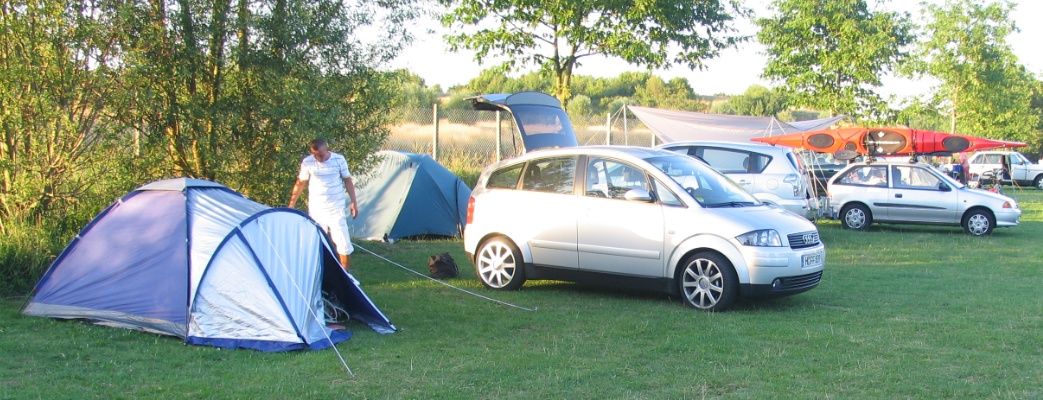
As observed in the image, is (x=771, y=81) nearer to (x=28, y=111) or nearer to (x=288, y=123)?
(x=288, y=123)

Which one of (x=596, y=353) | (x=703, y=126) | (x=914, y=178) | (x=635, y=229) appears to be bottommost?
(x=596, y=353)

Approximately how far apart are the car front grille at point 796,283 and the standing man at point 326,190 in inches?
167

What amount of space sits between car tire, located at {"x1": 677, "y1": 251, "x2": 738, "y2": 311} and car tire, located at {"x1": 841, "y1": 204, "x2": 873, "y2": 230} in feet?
31.9

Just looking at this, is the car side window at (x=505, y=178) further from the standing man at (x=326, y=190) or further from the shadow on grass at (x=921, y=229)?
the shadow on grass at (x=921, y=229)

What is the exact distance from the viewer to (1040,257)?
42.1 feet

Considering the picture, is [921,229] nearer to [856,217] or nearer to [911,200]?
[911,200]

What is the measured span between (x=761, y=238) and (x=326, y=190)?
4.33 meters

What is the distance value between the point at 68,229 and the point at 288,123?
2446 mm

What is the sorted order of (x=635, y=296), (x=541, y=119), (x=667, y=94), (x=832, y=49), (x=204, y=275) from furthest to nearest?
(x=667, y=94) < (x=832, y=49) < (x=541, y=119) < (x=635, y=296) < (x=204, y=275)

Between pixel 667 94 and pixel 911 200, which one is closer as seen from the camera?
pixel 911 200

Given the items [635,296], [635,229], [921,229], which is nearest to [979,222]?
[921,229]

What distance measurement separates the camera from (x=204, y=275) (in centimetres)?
677

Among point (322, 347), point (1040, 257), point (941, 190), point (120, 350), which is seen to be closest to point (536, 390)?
point (322, 347)

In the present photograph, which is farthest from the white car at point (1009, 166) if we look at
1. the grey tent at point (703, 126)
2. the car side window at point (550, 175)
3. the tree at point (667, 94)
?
the car side window at point (550, 175)
